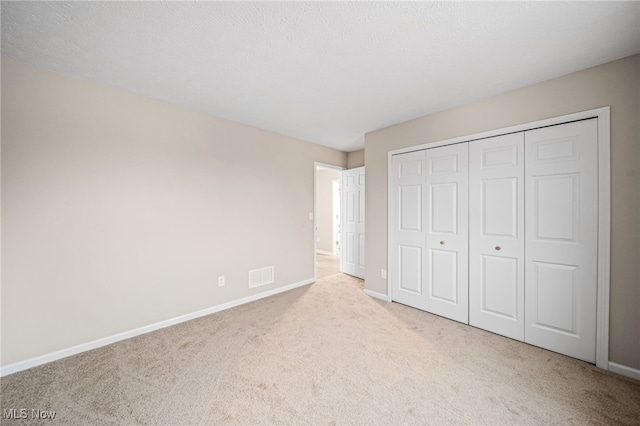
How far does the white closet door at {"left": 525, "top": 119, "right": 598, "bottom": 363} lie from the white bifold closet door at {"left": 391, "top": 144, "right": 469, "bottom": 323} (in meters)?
0.58

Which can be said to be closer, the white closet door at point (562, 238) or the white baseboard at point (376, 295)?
the white closet door at point (562, 238)

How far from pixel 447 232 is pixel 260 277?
101 inches

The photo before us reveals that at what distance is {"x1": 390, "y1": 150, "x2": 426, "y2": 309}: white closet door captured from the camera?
10.5 feet

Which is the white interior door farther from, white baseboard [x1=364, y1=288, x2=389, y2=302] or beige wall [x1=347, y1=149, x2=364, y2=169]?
white baseboard [x1=364, y1=288, x2=389, y2=302]

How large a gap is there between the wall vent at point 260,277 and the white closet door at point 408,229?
1774mm

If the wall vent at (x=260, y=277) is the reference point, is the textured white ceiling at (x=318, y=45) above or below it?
above

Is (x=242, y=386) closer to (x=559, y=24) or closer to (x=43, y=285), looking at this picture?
(x=43, y=285)

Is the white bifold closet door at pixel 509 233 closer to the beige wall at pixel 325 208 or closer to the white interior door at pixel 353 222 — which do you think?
the white interior door at pixel 353 222

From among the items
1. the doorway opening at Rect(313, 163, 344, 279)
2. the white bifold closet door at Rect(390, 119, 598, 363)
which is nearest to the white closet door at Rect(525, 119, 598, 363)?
the white bifold closet door at Rect(390, 119, 598, 363)

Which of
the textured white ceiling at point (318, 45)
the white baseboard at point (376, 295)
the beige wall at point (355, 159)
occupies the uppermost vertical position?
the textured white ceiling at point (318, 45)

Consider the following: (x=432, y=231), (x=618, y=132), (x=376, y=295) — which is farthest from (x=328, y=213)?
(x=618, y=132)

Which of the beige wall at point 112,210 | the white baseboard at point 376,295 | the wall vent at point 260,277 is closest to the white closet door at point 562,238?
the white baseboard at point 376,295

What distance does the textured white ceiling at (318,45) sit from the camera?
150 cm

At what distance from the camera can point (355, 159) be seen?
16.1ft
